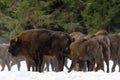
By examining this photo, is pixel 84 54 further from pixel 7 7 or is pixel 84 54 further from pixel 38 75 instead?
pixel 7 7

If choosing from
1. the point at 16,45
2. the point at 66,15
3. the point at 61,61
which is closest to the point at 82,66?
the point at 61,61

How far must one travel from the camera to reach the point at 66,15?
36031mm

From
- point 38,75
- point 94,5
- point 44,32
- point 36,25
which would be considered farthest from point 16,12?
point 38,75

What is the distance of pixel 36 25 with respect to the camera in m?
36.2

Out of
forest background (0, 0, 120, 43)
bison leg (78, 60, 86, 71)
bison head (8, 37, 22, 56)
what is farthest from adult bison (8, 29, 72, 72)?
forest background (0, 0, 120, 43)

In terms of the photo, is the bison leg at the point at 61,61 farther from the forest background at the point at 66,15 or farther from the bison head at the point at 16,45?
the forest background at the point at 66,15

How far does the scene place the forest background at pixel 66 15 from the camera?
33.8 metres

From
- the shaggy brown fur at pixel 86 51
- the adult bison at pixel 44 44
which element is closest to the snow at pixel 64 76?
the adult bison at pixel 44 44

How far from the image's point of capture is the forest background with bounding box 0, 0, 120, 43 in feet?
111

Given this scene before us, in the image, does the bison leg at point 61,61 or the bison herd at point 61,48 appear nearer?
the bison herd at point 61,48

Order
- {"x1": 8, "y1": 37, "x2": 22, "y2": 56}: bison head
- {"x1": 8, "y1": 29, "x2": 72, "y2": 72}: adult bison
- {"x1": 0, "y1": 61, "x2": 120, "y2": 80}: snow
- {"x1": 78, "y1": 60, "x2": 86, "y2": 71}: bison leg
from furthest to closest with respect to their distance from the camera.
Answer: {"x1": 78, "y1": 60, "x2": 86, "y2": 71}: bison leg < {"x1": 8, "y1": 37, "x2": 22, "y2": 56}: bison head < {"x1": 8, "y1": 29, "x2": 72, "y2": 72}: adult bison < {"x1": 0, "y1": 61, "x2": 120, "y2": 80}: snow

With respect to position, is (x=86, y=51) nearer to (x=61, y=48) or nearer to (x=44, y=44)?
(x=61, y=48)

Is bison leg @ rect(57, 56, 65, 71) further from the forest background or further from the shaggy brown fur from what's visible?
the forest background

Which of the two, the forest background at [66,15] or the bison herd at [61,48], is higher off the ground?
the bison herd at [61,48]
